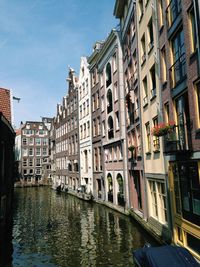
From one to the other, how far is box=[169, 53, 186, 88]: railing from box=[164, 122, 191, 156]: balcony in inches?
93.8

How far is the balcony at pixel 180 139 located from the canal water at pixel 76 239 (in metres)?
6.03

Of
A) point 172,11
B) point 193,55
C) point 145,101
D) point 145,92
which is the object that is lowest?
point 193,55

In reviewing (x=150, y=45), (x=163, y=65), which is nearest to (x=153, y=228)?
(x=163, y=65)

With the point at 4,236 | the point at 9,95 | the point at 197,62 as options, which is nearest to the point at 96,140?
the point at 9,95

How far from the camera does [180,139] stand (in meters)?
13.1

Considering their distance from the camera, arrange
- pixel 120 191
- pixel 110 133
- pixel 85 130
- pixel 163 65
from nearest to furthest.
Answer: pixel 163 65, pixel 120 191, pixel 110 133, pixel 85 130

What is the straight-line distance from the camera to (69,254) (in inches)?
615

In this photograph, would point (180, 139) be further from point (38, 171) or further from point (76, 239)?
point (38, 171)

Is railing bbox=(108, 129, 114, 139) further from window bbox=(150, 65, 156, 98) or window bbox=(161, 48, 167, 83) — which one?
window bbox=(161, 48, 167, 83)

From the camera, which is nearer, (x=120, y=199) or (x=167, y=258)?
(x=167, y=258)

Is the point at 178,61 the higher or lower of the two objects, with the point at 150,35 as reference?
lower

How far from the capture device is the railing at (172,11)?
13841 mm

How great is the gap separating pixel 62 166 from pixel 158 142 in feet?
145

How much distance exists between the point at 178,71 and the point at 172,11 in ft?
11.2
